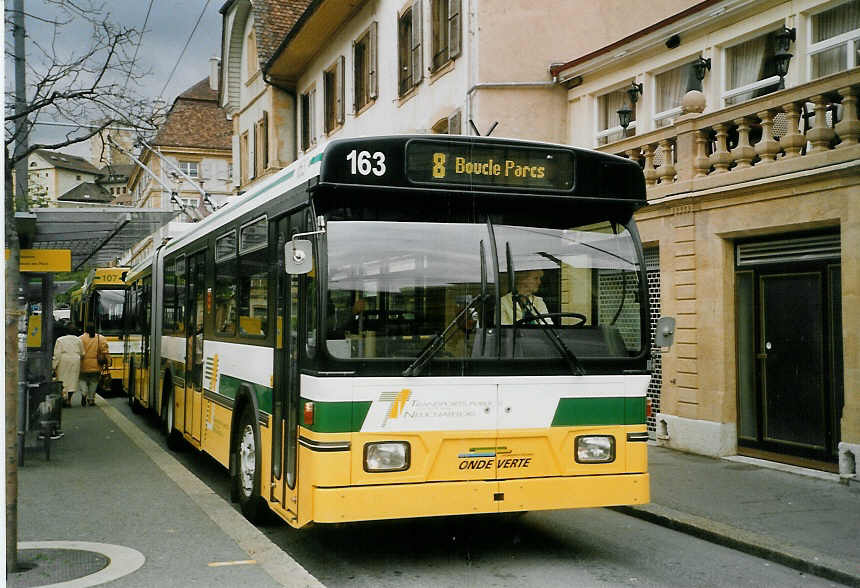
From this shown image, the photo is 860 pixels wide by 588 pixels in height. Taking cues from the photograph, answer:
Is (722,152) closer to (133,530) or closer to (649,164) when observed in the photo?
(649,164)

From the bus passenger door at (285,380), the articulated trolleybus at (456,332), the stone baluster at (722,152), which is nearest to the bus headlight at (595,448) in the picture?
the articulated trolleybus at (456,332)

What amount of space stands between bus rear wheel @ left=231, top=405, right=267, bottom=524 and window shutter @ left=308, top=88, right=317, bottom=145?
19911 mm

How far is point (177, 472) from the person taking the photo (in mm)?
11156

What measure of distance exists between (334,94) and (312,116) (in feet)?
7.00

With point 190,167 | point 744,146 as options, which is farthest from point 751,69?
point 190,167

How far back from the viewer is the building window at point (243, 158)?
34.9 m

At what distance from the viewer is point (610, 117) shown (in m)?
16.3

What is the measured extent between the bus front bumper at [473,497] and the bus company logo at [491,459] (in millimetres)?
98

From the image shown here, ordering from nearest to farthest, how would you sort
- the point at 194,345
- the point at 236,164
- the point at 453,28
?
the point at 194,345, the point at 453,28, the point at 236,164

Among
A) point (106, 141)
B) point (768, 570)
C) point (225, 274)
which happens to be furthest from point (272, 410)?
point (106, 141)

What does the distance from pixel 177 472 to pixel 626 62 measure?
9.11 meters

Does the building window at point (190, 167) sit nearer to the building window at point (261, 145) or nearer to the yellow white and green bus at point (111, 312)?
the building window at point (261, 145)

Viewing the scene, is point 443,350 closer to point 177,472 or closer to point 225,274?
point 225,274

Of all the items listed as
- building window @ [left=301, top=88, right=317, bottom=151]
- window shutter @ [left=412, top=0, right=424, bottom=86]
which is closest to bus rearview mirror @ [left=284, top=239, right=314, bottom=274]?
window shutter @ [left=412, top=0, right=424, bottom=86]
